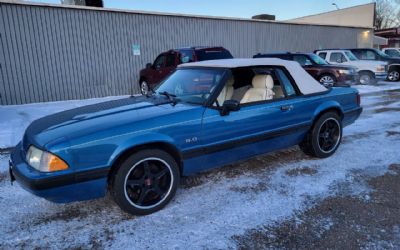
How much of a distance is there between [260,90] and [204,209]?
177cm

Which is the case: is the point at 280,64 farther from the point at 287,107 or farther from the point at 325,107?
the point at 325,107

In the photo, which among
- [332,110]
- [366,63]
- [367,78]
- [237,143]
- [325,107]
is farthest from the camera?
[367,78]

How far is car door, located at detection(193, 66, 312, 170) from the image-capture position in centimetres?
344

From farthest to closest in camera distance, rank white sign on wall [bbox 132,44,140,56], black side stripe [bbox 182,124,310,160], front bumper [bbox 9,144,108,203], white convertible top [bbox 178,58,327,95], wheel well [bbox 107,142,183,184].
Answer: white sign on wall [bbox 132,44,140,56], white convertible top [bbox 178,58,327,95], black side stripe [bbox 182,124,310,160], wheel well [bbox 107,142,183,184], front bumper [bbox 9,144,108,203]

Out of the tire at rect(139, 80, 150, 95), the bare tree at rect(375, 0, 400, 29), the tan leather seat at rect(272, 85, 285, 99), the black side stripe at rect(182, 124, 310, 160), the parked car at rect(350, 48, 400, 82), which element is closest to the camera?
the black side stripe at rect(182, 124, 310, 160)

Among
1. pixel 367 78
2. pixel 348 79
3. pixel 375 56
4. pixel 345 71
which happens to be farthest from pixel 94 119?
pixel 375 56

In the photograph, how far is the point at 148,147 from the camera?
3.08 meters

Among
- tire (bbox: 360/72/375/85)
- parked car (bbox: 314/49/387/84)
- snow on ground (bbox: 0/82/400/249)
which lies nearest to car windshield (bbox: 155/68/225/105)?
snow on ground (bbox: 0/82/400/249)

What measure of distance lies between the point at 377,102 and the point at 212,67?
792 centimetres

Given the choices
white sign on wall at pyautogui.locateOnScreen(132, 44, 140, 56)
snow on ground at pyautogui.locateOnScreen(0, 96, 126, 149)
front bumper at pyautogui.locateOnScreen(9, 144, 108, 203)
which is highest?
white sign on wall at pyautogui.locateOnScreen(132, 44, 140, 56)

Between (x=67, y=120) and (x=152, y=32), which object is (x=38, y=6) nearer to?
(x=152, y=32)

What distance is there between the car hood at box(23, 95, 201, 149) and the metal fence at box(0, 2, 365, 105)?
8056 millimetres

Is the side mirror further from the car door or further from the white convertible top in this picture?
the white convertible top

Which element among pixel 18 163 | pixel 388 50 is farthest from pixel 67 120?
pixel 388 50
